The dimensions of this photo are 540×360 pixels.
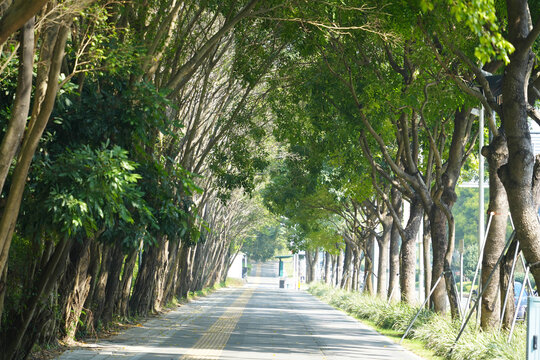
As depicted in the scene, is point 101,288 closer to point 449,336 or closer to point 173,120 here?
point 173,120

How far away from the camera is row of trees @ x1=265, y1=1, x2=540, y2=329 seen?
34.8ft

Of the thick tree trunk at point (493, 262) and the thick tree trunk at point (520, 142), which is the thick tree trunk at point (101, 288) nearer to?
the thick tree trunk at point (493, 262)

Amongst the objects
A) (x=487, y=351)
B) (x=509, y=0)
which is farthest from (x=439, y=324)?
(x=509, y=0)

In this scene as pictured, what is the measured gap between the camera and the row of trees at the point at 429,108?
1061 cm

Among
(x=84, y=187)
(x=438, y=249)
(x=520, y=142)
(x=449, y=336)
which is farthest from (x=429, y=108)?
(x=84, y=187)

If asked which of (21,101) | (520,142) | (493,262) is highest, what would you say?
(520,142)

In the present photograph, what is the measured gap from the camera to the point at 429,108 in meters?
17.5

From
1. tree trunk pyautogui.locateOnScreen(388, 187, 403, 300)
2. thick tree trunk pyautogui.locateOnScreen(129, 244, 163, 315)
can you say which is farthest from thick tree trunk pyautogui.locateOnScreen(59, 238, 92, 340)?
tree trunk pyautogui.locateOnScreen(388, 187, 403, 300)

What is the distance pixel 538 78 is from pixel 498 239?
313 cm

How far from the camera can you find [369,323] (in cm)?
2403

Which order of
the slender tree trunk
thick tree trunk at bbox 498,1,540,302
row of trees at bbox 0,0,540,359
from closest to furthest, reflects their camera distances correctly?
row of trees at bbox 0,0,540,359 → thick tree trunk at bbox 498,1,540,302 → the slender tree trunk

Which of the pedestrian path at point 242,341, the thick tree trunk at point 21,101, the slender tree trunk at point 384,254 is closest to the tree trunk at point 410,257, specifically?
the pedestrian path at point 242,341

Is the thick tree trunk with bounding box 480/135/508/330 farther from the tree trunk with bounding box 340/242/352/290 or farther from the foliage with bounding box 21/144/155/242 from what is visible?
the tree trunk with bounding box 340/242/352/290

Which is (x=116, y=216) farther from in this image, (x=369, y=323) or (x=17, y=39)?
(x=369, y=323)
